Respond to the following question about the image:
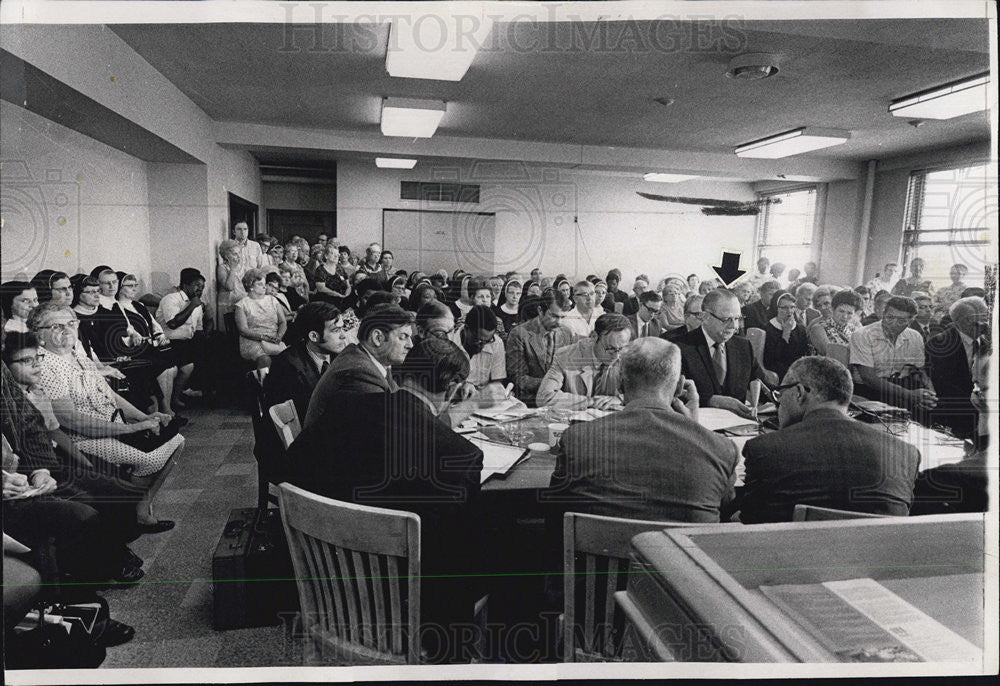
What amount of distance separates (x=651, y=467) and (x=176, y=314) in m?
1.36

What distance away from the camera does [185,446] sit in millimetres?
1792

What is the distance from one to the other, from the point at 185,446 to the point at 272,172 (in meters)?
0.84

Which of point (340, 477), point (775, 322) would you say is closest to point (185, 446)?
point (340, 477)

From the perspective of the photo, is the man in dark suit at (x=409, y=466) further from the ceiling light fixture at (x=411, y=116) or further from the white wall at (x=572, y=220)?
the ceiling light fixture at (x=411, y=116)

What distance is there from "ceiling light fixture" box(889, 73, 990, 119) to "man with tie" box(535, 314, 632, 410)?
3.25ft

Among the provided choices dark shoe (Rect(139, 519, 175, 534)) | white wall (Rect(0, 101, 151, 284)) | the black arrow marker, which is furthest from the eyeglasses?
dark shoe (Rect(139, 519, 175, 534))

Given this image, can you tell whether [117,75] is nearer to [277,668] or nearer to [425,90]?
[425,90]

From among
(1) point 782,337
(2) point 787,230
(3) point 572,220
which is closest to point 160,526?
(3) point 572,220

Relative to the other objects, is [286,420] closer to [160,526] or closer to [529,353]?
[160,526]

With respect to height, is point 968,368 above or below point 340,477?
above

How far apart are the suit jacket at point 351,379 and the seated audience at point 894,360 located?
1.37m

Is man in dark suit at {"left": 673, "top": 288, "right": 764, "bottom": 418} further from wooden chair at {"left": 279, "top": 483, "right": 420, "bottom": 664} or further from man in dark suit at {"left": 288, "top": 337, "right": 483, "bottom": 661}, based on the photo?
→ wooden chair at {"left": 279, "top": 483, "right": 420, "bottom": 664}

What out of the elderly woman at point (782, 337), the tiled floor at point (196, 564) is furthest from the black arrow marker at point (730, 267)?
the tiled floor at point (196, 564)

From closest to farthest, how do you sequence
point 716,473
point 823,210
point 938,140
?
point 716,473
point 938,140
point 823,210
